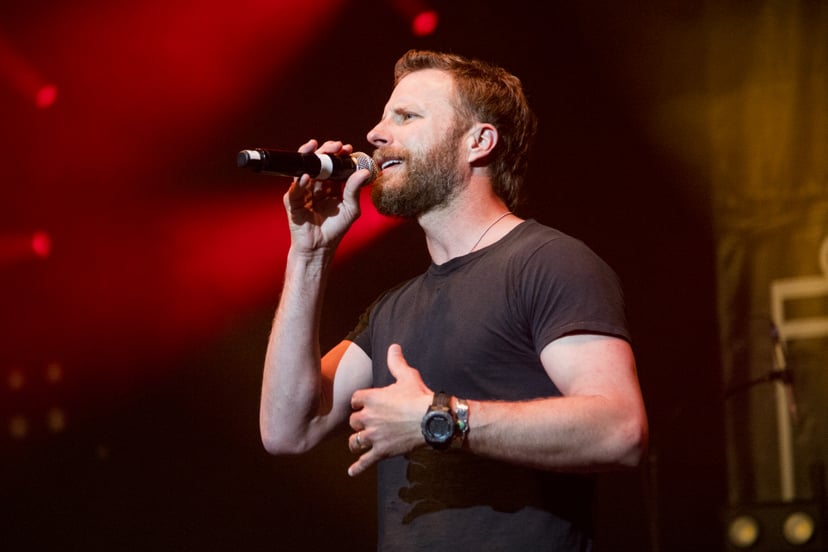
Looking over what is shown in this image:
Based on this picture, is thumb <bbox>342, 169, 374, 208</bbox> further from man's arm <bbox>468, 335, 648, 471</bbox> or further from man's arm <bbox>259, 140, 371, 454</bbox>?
man's arm <bbox>468, 335, 648, 471</bbox>

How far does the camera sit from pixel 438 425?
154cm

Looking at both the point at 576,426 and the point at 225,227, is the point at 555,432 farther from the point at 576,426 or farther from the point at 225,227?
the point at 225,227

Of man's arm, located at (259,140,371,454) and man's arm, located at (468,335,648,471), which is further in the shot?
man's arm, located at (259,140,371,454)

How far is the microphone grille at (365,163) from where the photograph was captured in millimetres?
2146

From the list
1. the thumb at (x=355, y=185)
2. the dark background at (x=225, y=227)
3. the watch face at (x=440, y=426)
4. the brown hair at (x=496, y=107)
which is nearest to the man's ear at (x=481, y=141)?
the brown hair at (x=496, y=107)

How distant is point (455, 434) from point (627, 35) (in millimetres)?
2864

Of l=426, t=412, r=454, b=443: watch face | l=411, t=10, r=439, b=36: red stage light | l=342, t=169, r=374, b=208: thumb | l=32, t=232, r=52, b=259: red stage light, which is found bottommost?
l=426, t=412, r=454, b=443: watch face

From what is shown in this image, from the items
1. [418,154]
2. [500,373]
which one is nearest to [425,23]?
[418,154]

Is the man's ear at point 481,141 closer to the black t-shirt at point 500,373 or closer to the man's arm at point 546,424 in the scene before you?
the black t-shirt at point 500,373

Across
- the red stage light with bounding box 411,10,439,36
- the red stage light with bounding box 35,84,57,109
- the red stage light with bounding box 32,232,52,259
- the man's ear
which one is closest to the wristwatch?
the man's ear

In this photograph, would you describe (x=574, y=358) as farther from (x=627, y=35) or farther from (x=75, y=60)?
(x=75, y=60)

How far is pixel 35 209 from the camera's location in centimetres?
403

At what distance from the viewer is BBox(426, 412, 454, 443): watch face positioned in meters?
1.53

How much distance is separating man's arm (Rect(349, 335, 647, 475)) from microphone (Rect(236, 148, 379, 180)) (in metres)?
0.52
